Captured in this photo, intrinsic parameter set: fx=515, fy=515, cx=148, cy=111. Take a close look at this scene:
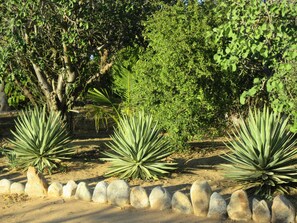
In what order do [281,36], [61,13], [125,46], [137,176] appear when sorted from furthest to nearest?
[125,46], [61,13], [137,176], [281,36]

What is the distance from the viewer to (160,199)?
7270 millimetres

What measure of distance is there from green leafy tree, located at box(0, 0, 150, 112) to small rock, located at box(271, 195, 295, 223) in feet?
18.3

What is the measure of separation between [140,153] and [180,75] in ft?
7.59

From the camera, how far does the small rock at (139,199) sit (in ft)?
24.4

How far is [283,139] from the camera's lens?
8.34 meters

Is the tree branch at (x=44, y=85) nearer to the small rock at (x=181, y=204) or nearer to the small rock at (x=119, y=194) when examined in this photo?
the small rock at (x=119, y=194)

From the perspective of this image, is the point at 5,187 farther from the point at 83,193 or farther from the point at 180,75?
the point at 180,75

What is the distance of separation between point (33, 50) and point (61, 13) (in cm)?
141

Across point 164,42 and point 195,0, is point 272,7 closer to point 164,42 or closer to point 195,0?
point 164,42

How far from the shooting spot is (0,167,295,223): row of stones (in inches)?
257

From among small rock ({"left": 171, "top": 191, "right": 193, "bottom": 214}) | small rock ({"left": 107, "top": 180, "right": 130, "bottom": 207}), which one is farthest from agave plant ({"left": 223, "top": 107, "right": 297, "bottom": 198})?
small rock ({"left": 107, "top": 180, "right": 130, "bottom": 207})

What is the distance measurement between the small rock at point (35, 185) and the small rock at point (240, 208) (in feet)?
10.7

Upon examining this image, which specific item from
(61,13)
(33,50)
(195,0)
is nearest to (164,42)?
(195,0)

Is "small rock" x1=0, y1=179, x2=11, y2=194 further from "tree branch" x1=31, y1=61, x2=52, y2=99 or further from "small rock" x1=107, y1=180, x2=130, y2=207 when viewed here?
"tree branch" x1=31, y1=61, x2=52, y2=99
